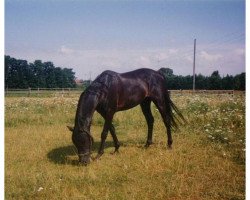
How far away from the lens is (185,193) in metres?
5.14

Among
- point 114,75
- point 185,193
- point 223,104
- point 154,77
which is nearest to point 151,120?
point 154,77

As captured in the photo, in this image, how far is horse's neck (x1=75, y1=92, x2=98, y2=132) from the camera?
22.4 ft

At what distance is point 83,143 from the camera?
6.70 m

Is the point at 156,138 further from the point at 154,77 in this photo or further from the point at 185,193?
the point at 185,193

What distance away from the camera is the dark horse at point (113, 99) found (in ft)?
22.4

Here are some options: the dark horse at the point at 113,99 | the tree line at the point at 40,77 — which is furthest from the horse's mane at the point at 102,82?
the tree line at the point at 40,77

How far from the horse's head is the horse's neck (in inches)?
5.2

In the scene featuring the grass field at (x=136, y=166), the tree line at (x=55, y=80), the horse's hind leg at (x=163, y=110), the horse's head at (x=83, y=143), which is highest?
the tree line at (x=55, y=80)

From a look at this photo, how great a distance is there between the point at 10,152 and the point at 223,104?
405 inches

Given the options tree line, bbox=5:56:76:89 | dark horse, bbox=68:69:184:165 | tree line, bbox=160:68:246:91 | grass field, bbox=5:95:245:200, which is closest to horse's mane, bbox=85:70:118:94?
dark horse, bbox=68:69:184:165

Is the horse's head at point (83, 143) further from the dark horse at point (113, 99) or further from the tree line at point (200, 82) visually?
the tree line at point (200, 82)

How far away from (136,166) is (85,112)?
1.90 m

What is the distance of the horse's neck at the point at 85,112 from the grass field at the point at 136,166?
1031 mm

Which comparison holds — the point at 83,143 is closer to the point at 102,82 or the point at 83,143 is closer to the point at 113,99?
the point at 113,99
